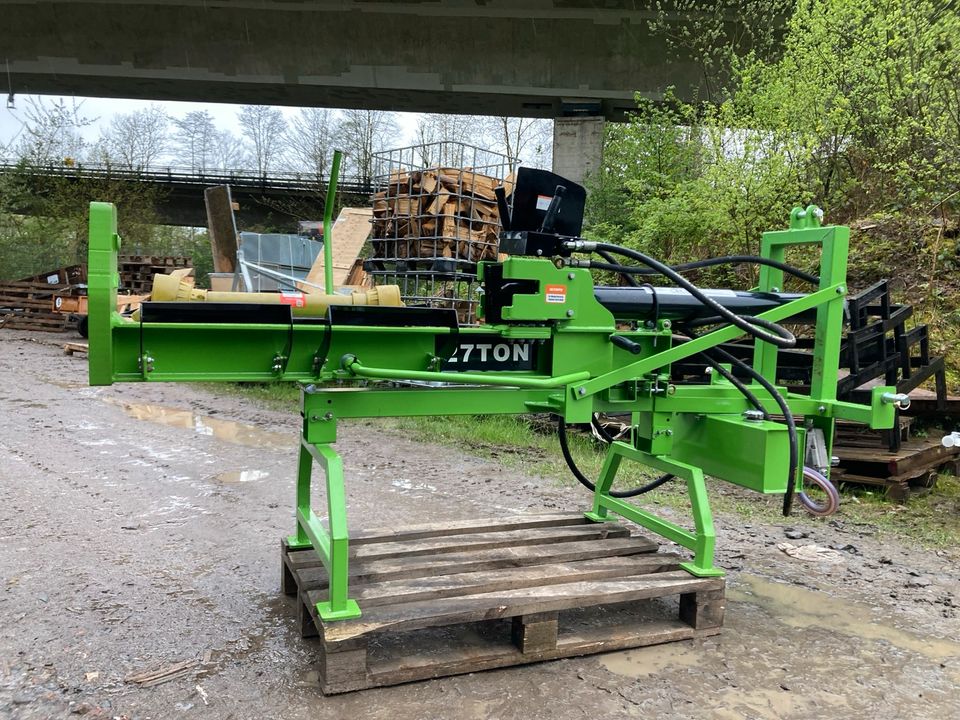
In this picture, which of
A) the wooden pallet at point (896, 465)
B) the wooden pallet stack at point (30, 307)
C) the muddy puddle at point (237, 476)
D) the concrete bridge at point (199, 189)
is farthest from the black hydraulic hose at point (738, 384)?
the concrete bridge at point (199, 189)

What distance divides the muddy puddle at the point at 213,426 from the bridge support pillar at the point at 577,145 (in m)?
9.40

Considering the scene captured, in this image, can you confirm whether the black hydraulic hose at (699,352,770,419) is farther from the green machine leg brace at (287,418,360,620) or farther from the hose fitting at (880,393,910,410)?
the green machine leg brace at (287,418,360,620)

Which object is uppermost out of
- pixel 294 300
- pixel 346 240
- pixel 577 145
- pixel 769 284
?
pixel 577 145

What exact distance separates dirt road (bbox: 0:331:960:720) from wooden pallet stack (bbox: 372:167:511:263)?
1781mm

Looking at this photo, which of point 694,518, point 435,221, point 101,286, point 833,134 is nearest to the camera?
point 101,286

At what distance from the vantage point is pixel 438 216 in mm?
5000

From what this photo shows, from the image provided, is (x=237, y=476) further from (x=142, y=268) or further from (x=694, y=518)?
(x=142, y=268)

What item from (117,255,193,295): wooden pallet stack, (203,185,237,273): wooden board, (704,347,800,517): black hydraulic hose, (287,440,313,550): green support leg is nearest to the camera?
(704,347,800,517): black hydraulic hose

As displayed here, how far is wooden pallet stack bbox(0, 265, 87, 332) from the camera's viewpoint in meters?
16.7

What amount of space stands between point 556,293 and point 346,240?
21.3 ft

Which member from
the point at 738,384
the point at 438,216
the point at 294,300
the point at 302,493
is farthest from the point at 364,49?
the point at 738,384

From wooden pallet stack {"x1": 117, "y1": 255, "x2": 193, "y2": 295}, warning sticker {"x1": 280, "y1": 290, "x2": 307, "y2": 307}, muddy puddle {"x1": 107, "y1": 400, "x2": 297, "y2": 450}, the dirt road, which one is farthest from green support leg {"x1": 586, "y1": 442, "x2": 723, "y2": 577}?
wooden pallet stack {"x1": 117, "y1": 255, "x2": 193, "y2": 295}

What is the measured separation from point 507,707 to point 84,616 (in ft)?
6.52

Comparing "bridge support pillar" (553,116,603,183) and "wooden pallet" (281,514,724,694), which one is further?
"bridge support pillar" (553,116,603,183)
